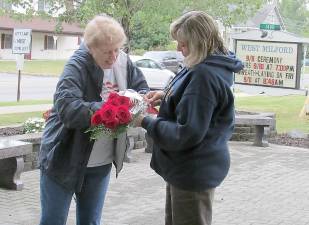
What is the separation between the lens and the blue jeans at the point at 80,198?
11.5 feet

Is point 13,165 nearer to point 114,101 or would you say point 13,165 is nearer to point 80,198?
point 80,198

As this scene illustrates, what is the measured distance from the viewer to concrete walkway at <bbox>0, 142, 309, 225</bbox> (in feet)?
19.3

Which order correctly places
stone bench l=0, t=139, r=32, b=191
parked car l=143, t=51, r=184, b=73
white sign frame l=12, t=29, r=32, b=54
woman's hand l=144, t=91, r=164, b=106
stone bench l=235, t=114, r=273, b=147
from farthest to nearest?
parked car l=143, t=51, r=184, b=73, white sign frame l=12, t=29, r=32, b=54, stone bench l=235, t=114, r=273, b=147, stone bench l=0, t=139, r=32, b=191, woman's hand l=144, t=91, r=164, b=106

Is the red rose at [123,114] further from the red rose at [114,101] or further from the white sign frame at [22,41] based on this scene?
the white sign frame at [22,41]

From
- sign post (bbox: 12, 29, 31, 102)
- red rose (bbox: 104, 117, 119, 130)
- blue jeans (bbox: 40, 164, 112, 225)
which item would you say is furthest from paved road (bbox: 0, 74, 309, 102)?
red rose (bbox: 104, 117, 119, 130)

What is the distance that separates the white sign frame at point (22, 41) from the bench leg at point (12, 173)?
10895 mm

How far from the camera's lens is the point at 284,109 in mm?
17516

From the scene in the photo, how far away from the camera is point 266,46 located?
13.8m

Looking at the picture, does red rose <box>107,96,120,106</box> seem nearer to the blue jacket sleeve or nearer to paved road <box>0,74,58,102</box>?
the blue jacket sleeve

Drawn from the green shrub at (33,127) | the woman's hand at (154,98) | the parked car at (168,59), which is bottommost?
the green shrub at (33,127)

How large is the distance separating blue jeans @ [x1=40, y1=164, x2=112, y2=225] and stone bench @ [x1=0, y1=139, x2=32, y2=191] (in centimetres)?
306

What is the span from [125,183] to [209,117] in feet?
14.5

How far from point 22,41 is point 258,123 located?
9.28 m

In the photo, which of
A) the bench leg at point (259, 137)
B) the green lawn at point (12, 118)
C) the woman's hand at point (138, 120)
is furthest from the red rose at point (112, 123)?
the green lawn at point (12, 118)
